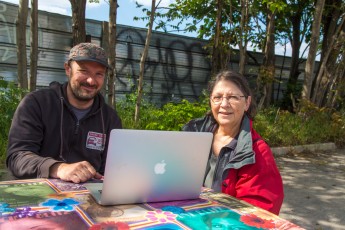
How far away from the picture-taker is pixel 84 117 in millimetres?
2711

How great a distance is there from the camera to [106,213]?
1.52m

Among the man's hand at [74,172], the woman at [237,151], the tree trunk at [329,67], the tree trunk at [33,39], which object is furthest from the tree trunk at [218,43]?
the man's hand at [74,172]

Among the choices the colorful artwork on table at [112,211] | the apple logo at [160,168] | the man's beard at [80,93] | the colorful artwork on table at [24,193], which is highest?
the man's beard at [80,93]

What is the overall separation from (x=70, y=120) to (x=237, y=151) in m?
1.26

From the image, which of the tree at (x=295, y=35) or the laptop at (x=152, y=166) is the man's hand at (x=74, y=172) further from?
the tree at (x=295, y=35)

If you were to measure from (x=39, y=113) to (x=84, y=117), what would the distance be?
0.33 metres

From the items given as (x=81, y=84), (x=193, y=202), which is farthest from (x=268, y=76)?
(x=193, y=202)

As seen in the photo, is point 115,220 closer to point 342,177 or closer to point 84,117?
point 84,117

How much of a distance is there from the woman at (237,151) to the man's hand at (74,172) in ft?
2.81

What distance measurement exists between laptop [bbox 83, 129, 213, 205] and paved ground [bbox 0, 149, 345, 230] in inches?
108

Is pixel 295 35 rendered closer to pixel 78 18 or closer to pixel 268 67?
pixel 268 67

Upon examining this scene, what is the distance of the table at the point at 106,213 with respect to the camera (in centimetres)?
140

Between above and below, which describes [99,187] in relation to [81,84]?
below

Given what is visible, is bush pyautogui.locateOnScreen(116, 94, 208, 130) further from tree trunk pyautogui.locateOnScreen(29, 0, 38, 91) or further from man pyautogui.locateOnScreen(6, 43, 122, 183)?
man pyautogui.locateOnScreen(6, 43, 122, 183)
